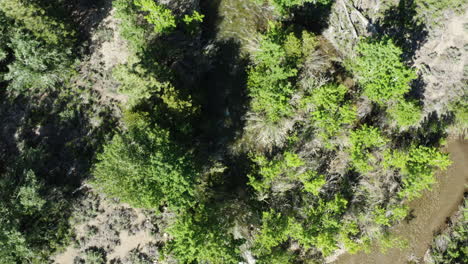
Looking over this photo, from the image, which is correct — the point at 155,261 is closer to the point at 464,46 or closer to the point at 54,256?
the point at 54,256

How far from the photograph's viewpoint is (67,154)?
19.0 metres

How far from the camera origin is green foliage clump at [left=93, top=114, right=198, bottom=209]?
15547 millimetres

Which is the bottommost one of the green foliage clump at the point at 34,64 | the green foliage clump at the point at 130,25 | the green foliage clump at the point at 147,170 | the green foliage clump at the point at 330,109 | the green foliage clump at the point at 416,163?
the green foliage clump at the point at 416,163

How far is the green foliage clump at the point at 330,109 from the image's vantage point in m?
17.4

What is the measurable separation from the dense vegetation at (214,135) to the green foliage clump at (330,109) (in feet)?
0.25

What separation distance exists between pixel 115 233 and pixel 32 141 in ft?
21.6

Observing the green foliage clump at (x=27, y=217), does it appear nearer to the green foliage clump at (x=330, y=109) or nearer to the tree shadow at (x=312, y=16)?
the green foliage clump at (x=330, y=109)

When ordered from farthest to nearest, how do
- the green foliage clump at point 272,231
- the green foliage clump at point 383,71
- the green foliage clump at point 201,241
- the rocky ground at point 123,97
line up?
the rocky ground at point 123,97
the green foliage clump at point 272,231
the green foliage clump at point 383,71
the green foliage clump at point 201,241

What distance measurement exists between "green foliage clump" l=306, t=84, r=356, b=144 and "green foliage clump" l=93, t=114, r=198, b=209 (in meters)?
6.79

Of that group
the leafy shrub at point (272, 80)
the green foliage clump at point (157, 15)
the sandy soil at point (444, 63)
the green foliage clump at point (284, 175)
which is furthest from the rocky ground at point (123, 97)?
the green foliage clump at point (284, 175)

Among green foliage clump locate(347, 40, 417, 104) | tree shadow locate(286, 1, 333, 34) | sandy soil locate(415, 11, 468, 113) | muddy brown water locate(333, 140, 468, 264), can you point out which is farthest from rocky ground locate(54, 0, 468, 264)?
muddy brown water locate(333, 140, 468, 264)

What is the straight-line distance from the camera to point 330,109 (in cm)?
1766

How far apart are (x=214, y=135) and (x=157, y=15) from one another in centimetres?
677

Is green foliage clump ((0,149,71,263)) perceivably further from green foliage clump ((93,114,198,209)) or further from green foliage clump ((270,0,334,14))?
green foliage clump ((270,0,334,14))
